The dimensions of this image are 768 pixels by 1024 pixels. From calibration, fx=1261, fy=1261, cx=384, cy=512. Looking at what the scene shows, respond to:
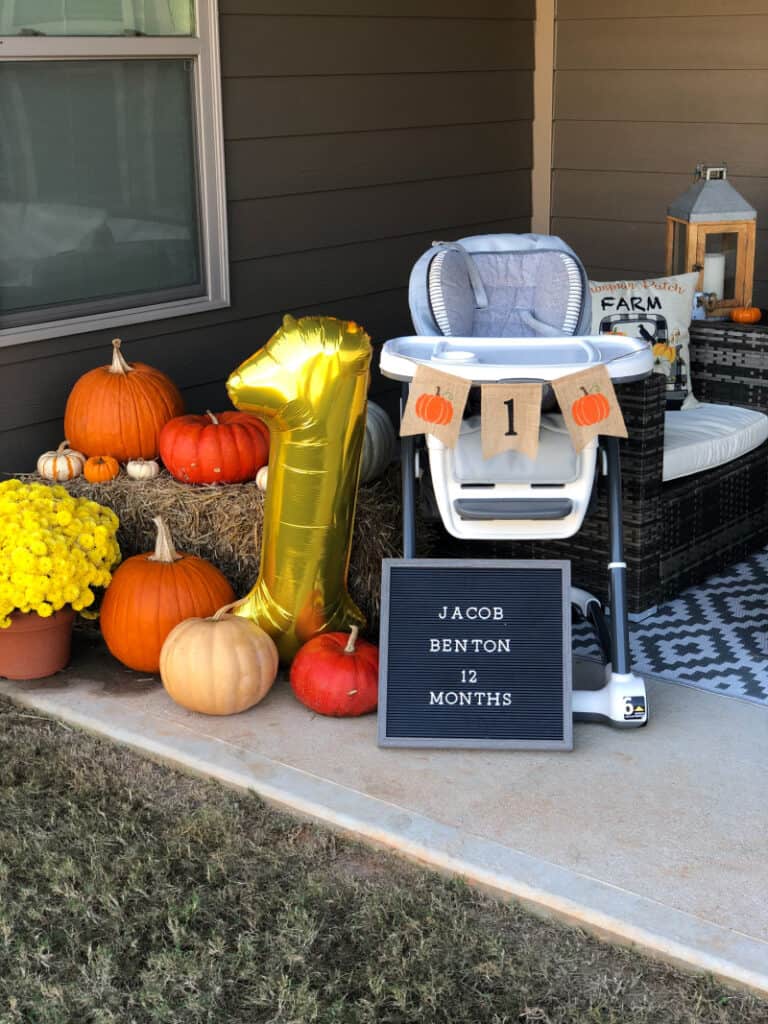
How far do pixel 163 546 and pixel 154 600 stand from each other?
17 centimetres

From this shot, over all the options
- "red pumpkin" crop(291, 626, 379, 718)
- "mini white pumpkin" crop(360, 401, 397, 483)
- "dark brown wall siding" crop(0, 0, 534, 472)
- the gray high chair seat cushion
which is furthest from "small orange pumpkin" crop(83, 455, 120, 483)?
the gray high chair seat cushion

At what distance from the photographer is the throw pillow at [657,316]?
4293mm

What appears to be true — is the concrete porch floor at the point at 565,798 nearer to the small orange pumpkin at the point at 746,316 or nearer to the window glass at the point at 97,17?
the small orange pumpkin at the point at 746,316

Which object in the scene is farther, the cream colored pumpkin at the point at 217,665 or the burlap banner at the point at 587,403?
the cream colored pumpkin at the point at 217,665

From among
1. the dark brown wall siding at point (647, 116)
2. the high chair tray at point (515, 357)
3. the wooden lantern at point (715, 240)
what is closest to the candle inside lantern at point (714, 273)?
the wooden lantern at point (715, 240)

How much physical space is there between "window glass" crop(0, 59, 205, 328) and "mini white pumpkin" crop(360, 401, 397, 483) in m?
1.00

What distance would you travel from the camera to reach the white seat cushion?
392 centimetres

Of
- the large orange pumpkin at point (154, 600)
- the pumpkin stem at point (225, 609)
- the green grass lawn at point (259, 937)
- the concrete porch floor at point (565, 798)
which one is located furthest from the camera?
the large orange pumpkin at point (154, 600)

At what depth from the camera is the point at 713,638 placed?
372cm

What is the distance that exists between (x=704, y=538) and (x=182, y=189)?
2.15 m

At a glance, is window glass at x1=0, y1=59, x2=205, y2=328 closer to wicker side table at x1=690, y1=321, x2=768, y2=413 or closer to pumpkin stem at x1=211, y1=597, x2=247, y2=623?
pumpkin stem at x1=211, y1=597, x2=247, y2=623

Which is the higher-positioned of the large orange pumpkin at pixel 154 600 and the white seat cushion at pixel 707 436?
the white seat cushion at pixel 707 436

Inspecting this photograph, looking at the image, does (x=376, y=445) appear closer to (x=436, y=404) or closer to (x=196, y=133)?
(x=436, y=404)

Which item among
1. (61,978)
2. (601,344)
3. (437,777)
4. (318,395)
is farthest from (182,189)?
(61,978)
